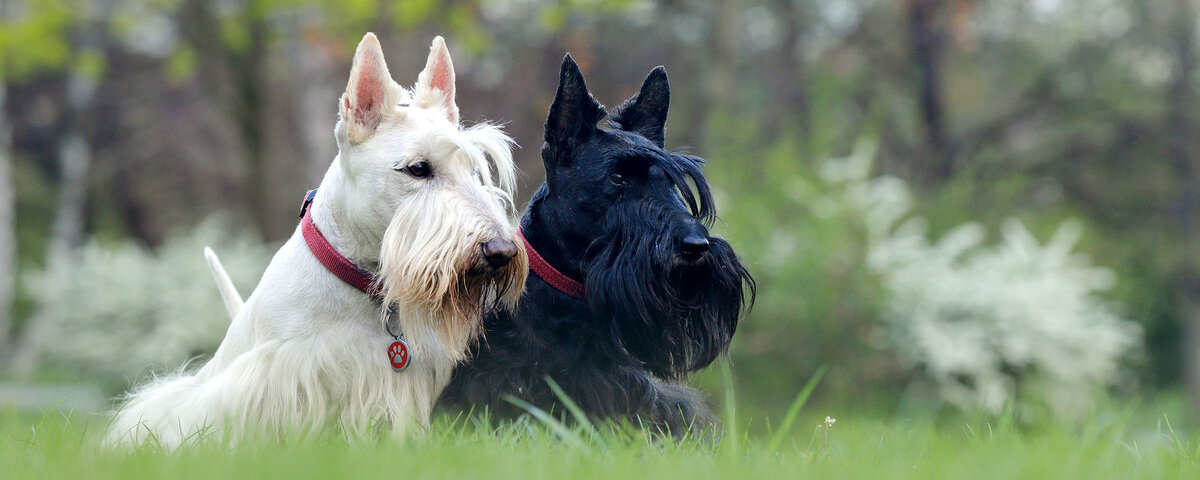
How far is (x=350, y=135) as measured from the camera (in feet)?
10.8

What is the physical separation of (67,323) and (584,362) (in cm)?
1169

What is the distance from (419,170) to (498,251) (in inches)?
17.0

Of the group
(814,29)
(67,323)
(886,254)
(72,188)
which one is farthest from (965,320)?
(72,188)

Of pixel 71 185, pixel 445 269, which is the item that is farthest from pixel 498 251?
pixel 71 185

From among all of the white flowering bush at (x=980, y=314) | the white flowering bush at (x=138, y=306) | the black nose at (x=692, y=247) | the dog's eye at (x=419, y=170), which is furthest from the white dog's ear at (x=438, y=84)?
the white flowering bush at (x=138, y=306)

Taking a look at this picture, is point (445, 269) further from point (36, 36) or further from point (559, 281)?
point (36, 36)

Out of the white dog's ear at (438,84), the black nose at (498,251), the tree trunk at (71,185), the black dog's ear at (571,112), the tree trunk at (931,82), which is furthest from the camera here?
the tree trunk at (931,82)

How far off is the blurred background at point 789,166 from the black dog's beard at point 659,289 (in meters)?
3.25

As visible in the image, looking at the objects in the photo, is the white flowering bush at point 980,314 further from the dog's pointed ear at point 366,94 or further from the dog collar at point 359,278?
the dog's pointed ear at point 366,94

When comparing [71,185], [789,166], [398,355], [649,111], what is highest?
[789,166]

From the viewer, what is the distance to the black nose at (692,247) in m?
3.13

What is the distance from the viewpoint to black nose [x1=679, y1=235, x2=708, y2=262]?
3.13m

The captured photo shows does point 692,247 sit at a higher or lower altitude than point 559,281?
higher

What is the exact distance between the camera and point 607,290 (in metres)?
3.21
